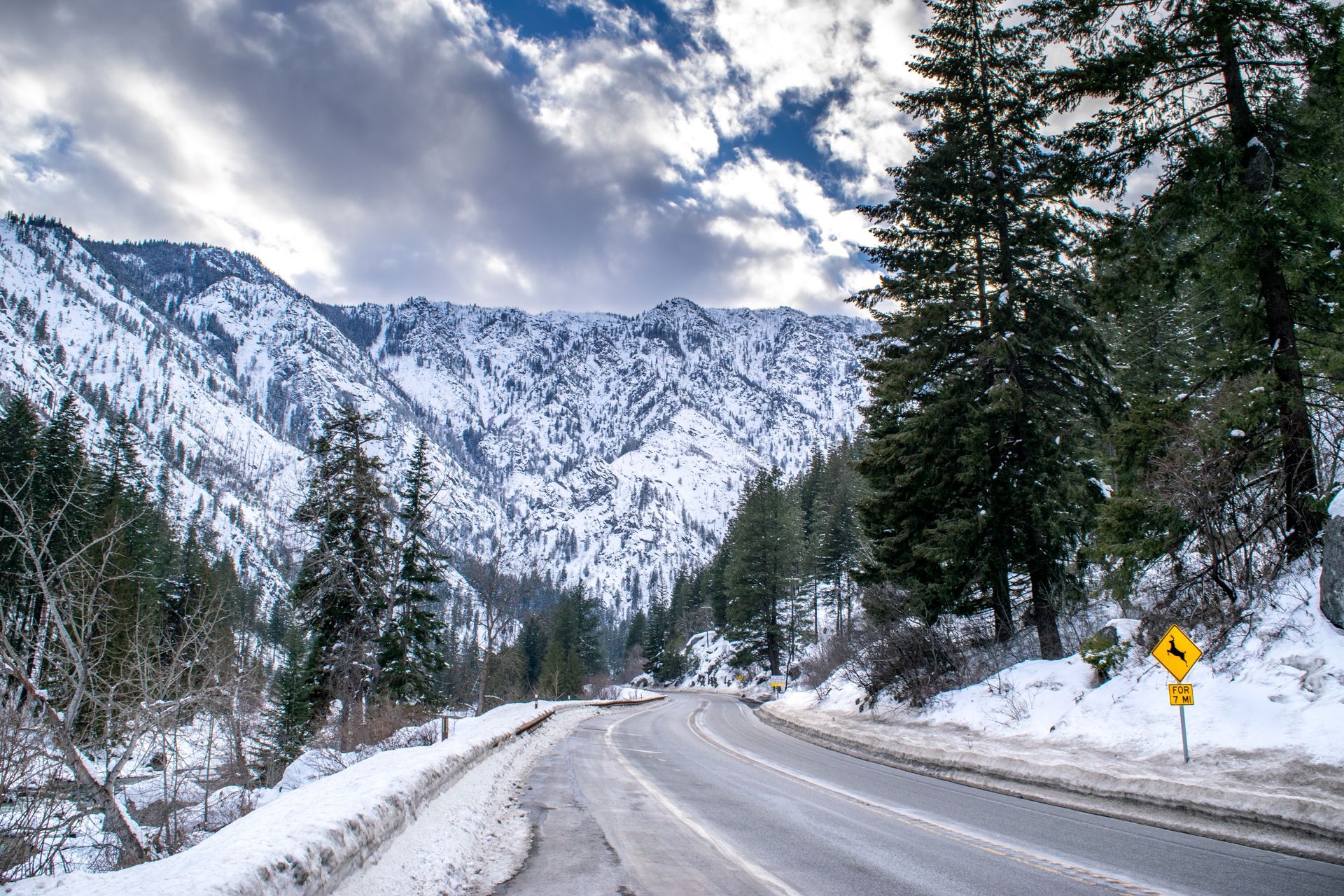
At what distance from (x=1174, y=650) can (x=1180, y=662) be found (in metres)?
0.18

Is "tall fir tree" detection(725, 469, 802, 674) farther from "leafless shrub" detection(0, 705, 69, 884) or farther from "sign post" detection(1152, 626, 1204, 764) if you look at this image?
"leafless shrub" detection(0, 705, 69, 884)

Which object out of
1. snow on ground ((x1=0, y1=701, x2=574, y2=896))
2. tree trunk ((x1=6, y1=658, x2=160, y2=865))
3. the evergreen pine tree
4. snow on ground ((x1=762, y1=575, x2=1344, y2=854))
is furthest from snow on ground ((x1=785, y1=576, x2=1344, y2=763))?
the evergreen pine tree

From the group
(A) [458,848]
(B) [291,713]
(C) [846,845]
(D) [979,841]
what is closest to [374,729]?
(A) [458,848]

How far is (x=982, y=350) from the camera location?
14.6 meters

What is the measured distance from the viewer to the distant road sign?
8.59 m

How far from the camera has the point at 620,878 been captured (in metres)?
5.16

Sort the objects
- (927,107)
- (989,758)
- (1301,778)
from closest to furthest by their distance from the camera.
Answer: (1301,778), (989,758), (927,107)

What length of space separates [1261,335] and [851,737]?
11758mm

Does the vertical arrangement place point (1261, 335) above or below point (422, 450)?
below

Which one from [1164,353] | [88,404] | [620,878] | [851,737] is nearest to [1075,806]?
[620,878]

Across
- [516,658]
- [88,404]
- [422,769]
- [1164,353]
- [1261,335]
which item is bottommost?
[516,658]

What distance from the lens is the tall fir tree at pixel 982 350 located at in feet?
48.2

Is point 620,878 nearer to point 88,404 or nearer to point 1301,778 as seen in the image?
point 1301,778

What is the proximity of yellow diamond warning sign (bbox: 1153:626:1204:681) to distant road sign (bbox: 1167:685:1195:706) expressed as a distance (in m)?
0.24
